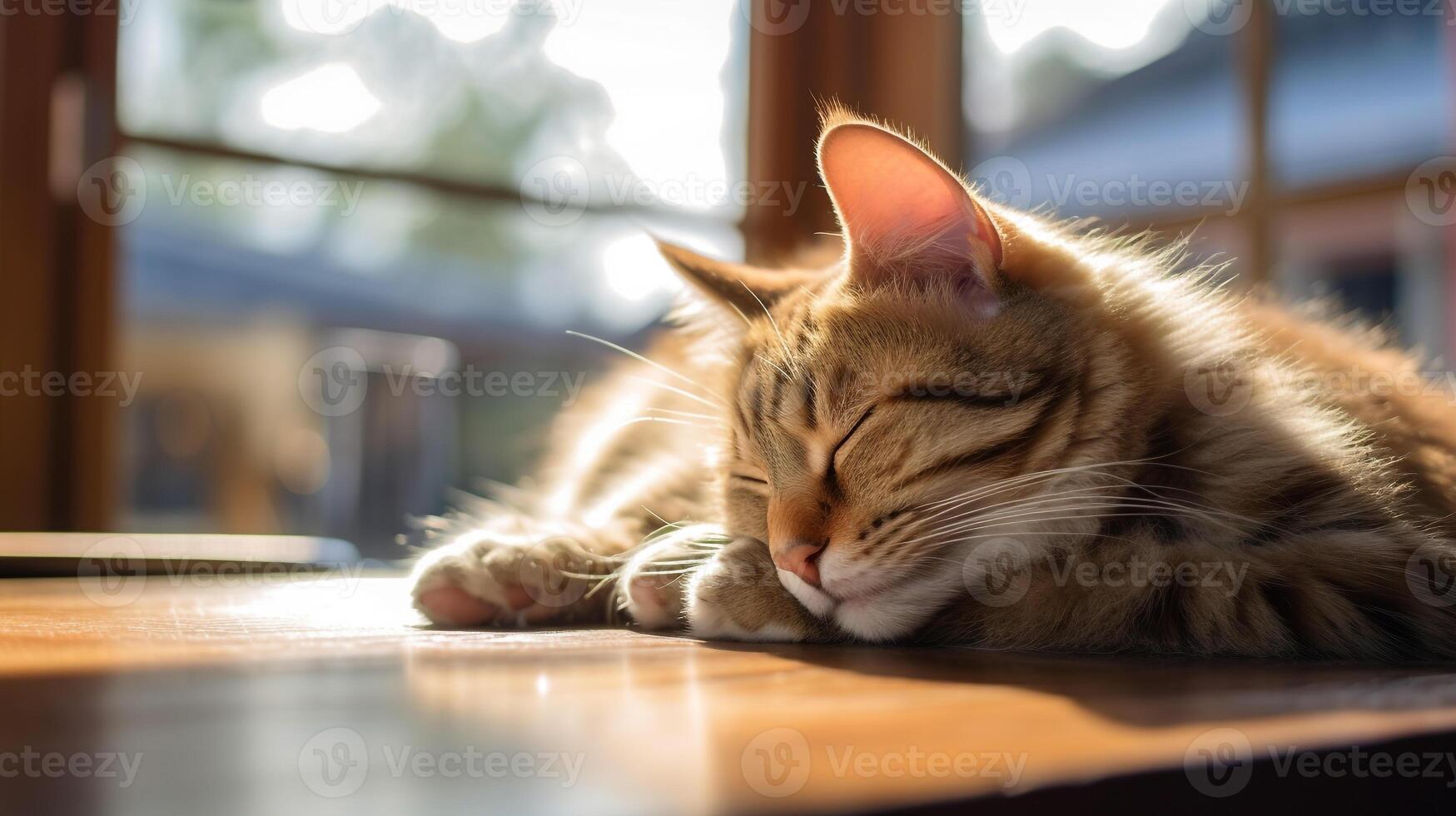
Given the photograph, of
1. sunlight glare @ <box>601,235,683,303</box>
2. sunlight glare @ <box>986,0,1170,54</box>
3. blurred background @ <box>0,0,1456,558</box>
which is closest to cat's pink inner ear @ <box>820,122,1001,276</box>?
blurred background @ <box>0,0,1456,558</box>

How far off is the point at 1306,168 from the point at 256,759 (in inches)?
88.3

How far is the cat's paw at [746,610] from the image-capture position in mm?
986

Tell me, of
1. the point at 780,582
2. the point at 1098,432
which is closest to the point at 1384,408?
the point at 1098,432

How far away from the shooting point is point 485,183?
106 inches

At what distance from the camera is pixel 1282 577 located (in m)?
0.85

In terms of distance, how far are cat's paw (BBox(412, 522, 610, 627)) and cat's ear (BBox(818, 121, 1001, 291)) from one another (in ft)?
1.55

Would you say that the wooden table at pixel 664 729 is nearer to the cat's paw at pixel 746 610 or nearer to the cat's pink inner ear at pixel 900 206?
the cat's paw at pixel 746 610

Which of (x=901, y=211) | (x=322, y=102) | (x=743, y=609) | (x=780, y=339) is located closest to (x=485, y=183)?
(x=322, y=102)

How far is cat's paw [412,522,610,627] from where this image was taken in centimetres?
110

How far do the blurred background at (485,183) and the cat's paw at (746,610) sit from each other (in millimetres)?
1490

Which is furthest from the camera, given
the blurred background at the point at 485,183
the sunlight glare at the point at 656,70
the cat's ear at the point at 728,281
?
the sunlight glare at the point at 656,70

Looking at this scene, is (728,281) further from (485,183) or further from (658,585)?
(485,183)

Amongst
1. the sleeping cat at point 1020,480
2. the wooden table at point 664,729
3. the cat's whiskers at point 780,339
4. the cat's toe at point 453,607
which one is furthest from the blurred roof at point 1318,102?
the cat's toe at point 453,607

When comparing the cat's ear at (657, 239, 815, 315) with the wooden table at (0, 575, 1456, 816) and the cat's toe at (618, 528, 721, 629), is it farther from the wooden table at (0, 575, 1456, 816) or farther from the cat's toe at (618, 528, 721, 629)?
the wooden table at (0, 575, 1456, 816)
